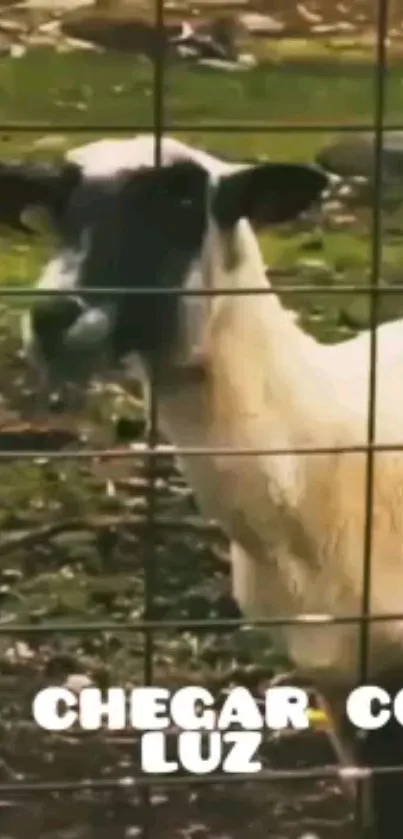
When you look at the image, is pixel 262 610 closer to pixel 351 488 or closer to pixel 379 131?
pixel 351 488

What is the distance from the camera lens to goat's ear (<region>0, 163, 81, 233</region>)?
2.78ft

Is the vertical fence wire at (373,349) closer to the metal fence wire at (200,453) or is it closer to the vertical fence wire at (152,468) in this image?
the metal fence wire at (200,453)

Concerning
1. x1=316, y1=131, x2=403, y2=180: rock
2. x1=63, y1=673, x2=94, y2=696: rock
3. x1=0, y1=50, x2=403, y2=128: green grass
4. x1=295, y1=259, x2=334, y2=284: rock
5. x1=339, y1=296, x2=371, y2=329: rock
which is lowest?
x1=63, y1=673, x2=94, y2=696: rock

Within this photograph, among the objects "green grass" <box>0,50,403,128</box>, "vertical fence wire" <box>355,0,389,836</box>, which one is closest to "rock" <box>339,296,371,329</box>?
"vertical fence wire" <box>355,0,389,836</box>

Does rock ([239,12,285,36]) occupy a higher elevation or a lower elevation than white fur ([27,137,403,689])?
higher

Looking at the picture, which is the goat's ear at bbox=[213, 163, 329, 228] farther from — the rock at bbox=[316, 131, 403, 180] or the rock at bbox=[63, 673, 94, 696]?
the rock at bbox=[63, 673, 94, 696]

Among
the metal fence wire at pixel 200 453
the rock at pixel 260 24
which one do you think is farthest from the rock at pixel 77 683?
→ the rock at pixel 260 24

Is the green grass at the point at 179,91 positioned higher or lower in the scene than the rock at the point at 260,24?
lower

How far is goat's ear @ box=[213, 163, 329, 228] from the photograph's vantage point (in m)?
0.86

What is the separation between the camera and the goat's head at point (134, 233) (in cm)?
85

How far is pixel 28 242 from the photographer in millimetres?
855

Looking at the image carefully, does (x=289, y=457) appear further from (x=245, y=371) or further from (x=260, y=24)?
(x=260, y=24)

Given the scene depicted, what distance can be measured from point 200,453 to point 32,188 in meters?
0.18

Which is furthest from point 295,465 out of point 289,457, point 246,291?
point 246,291
